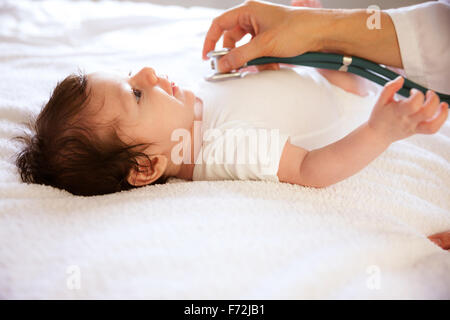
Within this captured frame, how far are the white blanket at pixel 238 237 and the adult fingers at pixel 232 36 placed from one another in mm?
526

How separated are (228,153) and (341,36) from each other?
46 cm

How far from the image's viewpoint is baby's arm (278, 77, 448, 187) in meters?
0.73

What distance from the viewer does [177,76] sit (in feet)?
4.51

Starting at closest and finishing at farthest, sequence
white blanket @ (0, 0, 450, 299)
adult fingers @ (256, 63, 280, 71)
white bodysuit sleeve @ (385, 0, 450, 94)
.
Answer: white blanket @ (0, 0, 450, 299), white bodysuit sleeve @ (385, 0, 450, 94), adult fingers @ (256, 63, 280, 71)

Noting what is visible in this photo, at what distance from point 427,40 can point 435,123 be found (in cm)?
40

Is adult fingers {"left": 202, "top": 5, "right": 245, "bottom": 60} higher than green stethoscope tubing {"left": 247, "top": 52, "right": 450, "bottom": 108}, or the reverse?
adult fingers {"left": 202, "top": 5, "right": 245, "bottom": 60}

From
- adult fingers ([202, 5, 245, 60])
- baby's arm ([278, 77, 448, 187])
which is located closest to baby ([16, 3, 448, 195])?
baby's arm ([278, 77, 448, 187])

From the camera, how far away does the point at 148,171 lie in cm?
99

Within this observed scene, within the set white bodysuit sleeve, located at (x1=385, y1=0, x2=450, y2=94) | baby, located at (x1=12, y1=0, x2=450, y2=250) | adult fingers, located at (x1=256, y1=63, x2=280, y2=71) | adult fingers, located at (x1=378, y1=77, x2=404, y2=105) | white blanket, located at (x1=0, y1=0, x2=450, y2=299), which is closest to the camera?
white blanket, located at (x1=0, y1=0, x2=450, y2=299)

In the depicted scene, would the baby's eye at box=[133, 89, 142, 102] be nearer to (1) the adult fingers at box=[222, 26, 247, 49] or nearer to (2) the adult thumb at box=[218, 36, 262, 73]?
(2) the adult thumb at box=[218, 36, 262, 73]

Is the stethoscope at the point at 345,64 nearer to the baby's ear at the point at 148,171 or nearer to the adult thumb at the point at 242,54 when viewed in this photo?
the adult thumb at the point at 242,54

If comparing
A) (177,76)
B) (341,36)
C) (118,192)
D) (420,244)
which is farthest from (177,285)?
(177,76)

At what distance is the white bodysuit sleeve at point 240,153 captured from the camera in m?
0.90

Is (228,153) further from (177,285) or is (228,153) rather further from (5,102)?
(5,102)
